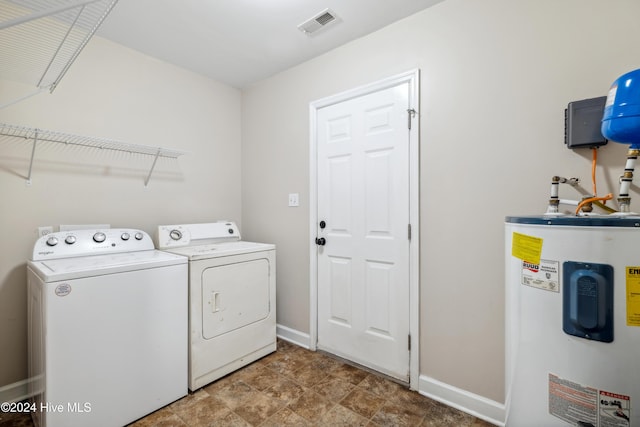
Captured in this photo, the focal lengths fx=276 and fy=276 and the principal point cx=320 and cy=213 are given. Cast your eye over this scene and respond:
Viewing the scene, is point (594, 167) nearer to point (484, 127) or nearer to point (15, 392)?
point (484, 127)

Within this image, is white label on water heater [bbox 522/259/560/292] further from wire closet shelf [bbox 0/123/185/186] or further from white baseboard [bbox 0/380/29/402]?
white baseboard [bbox 0/380/29/402]

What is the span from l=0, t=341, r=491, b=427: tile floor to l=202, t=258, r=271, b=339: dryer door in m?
0.38

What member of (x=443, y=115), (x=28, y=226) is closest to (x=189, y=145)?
(x=28, y=226)

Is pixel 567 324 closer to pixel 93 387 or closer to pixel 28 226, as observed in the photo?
pixel 93 387

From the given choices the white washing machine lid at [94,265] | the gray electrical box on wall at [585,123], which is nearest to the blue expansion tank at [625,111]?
the gray electrical box on wall at [585,123]

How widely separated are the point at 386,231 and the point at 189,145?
6.44 feet

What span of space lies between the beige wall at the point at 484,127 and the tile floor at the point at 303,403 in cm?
23

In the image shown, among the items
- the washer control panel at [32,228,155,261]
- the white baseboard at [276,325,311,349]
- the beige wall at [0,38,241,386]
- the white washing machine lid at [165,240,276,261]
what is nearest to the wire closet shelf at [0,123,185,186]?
the beige wall at [0,38,241,386]

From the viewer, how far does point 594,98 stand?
4.12 feet

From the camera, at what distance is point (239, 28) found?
6.51 ft

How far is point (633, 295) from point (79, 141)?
2.98m

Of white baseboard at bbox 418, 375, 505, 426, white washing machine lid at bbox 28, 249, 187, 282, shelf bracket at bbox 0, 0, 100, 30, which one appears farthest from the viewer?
white baseboard at bbox 418, 375, 505, 426

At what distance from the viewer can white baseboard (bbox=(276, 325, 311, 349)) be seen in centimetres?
241

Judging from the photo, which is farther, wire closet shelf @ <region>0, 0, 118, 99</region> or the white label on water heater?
wire closet shelf @ <region>0, 0, 118, 99</region>
